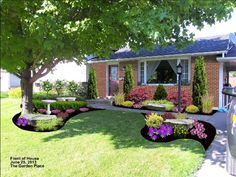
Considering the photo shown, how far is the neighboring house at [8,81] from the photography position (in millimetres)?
2799

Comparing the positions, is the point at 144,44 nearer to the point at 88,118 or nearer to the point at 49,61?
the point at 88,118

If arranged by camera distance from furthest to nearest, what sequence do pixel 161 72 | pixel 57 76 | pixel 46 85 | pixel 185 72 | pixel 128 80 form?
pixel 161 72 < pixel 128 80 < pixel 185 72 < pixel 57 76 < pixel 46 85

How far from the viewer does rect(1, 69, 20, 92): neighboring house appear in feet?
9.18

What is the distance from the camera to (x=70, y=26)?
159 inches

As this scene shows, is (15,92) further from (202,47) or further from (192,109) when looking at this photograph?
(202,47)

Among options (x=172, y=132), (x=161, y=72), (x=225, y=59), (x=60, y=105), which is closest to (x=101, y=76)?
(x=161, y=72)

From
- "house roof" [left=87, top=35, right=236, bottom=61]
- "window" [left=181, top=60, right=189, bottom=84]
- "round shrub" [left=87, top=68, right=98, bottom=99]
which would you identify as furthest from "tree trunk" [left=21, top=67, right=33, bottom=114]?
"window" [left=181, top=60, right=189, bottom=84]

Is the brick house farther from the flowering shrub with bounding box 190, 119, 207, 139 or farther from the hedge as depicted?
the hedge

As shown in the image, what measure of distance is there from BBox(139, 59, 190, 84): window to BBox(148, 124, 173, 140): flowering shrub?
7417 millimetres

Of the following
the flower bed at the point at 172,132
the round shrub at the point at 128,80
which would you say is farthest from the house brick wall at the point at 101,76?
the flower bed at the point at 172,132

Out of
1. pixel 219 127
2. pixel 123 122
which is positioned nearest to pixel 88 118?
pixel 123 122

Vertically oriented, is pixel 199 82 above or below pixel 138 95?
above

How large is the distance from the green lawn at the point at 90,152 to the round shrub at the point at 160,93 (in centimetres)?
714

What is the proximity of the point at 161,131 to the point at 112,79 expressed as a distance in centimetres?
1048
